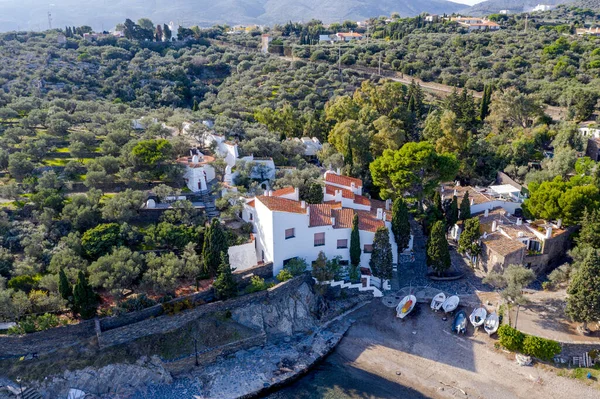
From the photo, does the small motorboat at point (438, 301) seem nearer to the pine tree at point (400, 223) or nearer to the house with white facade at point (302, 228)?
the house with white facade at point (302, 228)

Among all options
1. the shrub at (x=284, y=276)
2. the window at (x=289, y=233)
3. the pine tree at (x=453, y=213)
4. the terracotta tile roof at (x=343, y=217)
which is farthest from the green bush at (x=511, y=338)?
the window at (x=289, y=233)

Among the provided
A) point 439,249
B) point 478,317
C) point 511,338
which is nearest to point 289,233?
point 439,249

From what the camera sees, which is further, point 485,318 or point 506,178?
point 506,178

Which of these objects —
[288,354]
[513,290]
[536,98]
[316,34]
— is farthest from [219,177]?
[316,34]

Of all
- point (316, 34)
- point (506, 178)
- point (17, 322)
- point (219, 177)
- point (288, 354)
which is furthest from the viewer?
point (316, 34)

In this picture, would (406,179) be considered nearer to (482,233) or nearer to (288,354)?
(482,233)

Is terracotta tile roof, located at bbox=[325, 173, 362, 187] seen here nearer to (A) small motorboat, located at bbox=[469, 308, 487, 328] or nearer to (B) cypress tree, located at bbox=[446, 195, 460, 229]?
(B) cypress tree, located at bbox=[446, 195, 460, 229]
